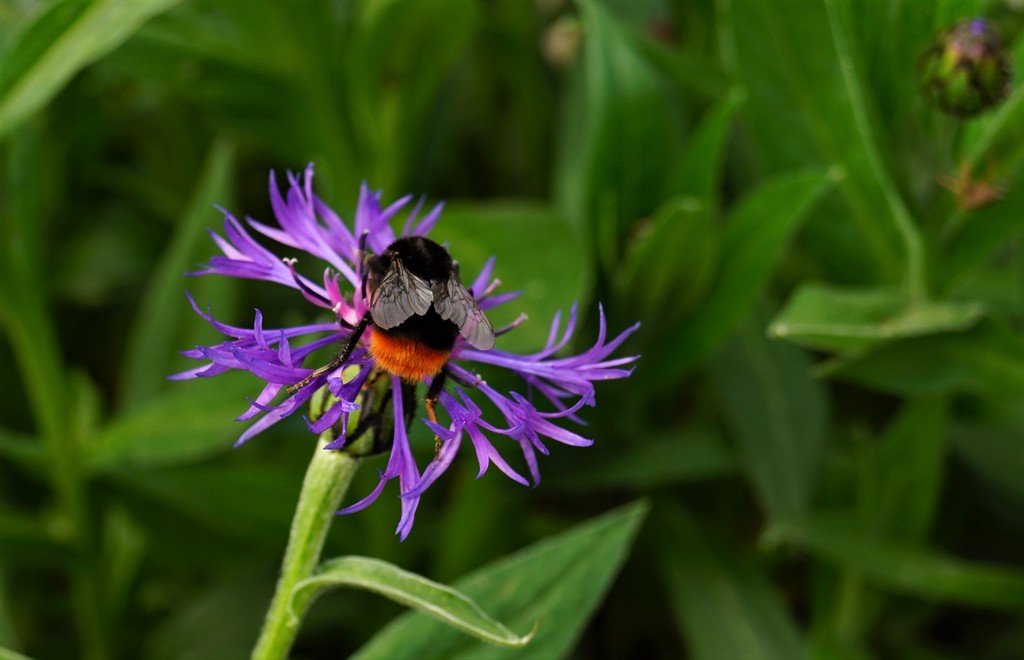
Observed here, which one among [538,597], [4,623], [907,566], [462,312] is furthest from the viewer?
[907,566]

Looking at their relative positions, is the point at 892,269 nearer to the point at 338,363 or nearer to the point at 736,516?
the point at 736,516

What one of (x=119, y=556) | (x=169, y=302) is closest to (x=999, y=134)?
(x=169, y=302)

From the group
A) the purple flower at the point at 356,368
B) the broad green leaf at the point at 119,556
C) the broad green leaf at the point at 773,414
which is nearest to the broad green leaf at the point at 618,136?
the broad green leaf at the point at 773,414

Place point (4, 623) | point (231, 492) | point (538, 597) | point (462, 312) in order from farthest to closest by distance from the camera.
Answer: point (231, 492), point (4, 623), point (538, 597), point (462, 312)

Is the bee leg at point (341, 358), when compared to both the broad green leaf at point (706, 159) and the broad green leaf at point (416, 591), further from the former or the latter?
the broad green leaf at point (706, 159)

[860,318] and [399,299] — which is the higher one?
[399,299]

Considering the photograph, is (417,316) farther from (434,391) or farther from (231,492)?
(231,492)
